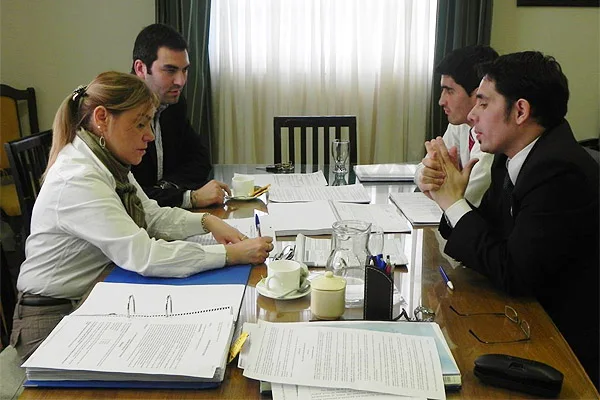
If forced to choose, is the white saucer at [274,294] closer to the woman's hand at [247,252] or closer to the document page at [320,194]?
the woman's hand at [247,252]

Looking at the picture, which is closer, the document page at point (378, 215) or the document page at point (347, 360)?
the document page at point (347, 360)

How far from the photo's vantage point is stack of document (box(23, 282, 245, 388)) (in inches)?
38.5

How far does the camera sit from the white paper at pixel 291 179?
233cm

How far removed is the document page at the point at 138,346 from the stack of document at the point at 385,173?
53.6 inches

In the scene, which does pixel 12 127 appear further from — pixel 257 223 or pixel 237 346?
pixel 237 346

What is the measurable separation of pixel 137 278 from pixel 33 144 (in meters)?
0.90

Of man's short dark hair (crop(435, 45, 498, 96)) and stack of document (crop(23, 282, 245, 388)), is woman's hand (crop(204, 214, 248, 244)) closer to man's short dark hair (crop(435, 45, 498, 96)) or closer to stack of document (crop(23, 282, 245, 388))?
stack of document (crop(23, 282, 245, 388))

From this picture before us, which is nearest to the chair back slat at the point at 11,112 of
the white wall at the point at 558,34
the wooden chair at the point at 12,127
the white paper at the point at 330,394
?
the wooden chair at the point at 12,127

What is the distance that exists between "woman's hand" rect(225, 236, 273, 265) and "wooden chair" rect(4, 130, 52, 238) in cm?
83

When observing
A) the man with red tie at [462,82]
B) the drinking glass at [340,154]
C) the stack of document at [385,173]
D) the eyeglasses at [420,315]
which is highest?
the man with red tie at [462,82]

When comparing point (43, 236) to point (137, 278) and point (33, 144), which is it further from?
point (33, 144)

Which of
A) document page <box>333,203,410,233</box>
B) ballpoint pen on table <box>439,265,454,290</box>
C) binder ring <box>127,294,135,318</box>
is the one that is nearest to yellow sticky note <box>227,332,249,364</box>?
binder ring <box>127,294,135,318</box>

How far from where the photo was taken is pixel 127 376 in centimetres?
98

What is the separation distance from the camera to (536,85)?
148 centimetres
